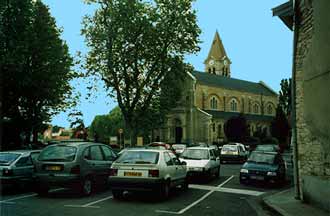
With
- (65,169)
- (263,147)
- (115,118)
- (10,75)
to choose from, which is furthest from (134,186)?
(115,118)

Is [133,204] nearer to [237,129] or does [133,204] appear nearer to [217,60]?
[237,129]

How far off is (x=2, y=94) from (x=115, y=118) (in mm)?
72855

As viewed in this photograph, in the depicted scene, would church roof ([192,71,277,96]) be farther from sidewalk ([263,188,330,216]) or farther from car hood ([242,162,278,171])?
sidewalk ([263,188,330,216])

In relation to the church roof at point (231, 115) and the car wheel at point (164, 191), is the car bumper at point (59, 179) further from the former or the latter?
the church roof at point (231, 115)

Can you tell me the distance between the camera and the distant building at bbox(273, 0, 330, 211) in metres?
10.5

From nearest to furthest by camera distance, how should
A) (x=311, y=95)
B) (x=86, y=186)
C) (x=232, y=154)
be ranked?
(x=311, y=95) < (x=86, y=186) < (x=232, y=154)

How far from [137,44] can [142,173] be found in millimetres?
28955

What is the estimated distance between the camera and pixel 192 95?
259 feet

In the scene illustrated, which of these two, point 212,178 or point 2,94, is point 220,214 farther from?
point 2,94

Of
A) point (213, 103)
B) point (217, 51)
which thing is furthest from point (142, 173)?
point (217, 51)

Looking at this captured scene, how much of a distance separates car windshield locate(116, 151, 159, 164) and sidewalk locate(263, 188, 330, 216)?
3.86 meters

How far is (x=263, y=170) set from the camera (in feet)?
60.7

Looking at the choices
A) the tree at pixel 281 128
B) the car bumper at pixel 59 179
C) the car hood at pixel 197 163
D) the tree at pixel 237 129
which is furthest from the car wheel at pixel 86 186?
the tree at pixel 281 128

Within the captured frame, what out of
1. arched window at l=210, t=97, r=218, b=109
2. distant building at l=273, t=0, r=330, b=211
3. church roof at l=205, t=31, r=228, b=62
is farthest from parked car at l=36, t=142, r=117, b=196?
church roof at l=205, t=31, r=228, b=62
